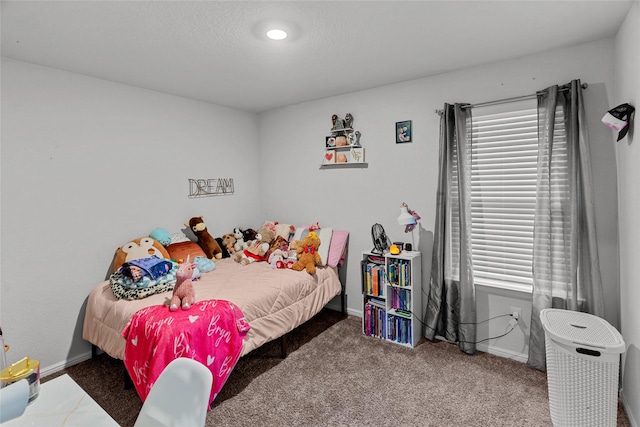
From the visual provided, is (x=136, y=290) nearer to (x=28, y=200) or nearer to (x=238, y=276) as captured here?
(x=238, y=276)

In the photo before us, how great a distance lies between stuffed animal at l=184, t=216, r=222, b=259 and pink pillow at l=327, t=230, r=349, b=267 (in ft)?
4.09

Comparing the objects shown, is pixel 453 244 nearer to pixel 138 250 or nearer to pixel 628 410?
pixel 628 410

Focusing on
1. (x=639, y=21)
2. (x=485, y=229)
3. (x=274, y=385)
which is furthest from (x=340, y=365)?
(x=639, y=21)

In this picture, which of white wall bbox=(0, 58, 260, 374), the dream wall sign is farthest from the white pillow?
white wall bbox=(0, 58, 260, 374)

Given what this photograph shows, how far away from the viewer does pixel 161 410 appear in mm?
1149

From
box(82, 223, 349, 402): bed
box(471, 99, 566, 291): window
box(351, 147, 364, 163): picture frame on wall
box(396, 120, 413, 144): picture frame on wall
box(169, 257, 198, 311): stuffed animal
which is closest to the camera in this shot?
box(82, 223, 349, 402): bed

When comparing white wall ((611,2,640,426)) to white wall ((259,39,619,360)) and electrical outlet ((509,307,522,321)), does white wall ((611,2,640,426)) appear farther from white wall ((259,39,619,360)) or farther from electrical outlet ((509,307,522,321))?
electrical outlet ((509,307,522,321))

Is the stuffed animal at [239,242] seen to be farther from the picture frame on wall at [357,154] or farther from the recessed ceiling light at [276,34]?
the recessed ceiling light at [276,34]

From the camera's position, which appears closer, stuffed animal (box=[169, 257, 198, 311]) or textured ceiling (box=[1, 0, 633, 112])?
textured ceiling (box=[1, 0, 633, 112])

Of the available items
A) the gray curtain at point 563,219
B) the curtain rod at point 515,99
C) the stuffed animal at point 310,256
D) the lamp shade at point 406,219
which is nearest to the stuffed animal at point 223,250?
→ the stuffed animal at point 310,256

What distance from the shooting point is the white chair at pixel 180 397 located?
1056 mm

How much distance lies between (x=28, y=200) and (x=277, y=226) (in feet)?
7.57

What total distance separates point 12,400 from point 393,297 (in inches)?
111

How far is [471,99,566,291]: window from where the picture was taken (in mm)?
2678
